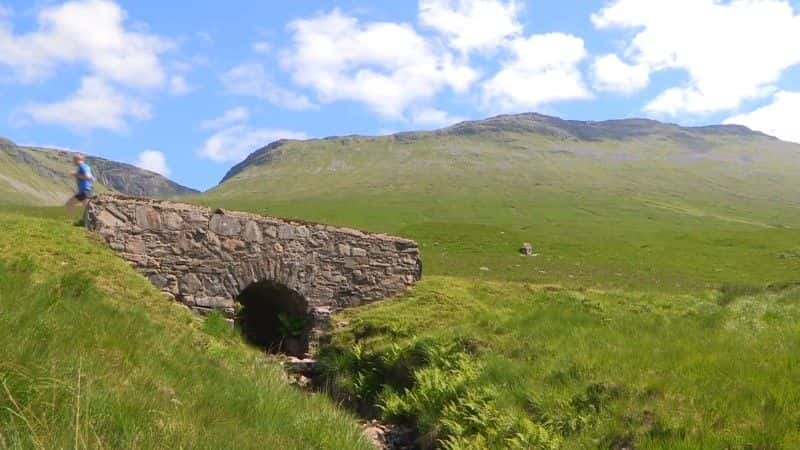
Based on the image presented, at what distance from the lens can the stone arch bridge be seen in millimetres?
15570

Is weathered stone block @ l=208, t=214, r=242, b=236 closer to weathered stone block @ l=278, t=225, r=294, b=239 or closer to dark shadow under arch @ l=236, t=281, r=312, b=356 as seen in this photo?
weathered stone block @ l=278, t=225, r=294, b=239

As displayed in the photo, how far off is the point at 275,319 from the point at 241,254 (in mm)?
3570

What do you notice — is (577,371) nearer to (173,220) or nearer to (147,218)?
(173,220)

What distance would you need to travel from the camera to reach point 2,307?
21.7ft

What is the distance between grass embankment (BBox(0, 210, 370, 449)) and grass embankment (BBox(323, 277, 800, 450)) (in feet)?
7.82

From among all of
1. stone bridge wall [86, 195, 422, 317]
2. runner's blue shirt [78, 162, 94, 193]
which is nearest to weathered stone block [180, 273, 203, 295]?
A: stone bridge wall [86, 195, 422, 317]

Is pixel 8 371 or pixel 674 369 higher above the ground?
pixel 8 371

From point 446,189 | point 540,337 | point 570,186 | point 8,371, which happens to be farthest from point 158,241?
point 570,186

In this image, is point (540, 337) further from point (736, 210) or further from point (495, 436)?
point (736, 210)

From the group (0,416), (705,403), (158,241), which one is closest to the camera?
(0,416)

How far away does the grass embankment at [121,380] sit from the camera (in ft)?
15.8

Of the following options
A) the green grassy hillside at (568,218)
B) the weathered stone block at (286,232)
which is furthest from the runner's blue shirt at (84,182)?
the green grassy hillside at (568,218)

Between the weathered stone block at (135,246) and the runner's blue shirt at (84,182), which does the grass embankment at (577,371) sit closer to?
the weathered stone block at (135,246)

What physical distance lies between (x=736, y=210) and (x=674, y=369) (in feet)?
503
